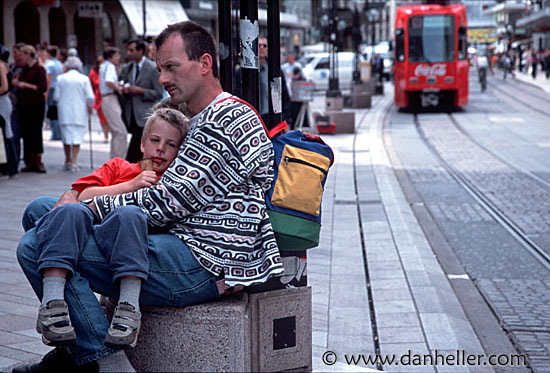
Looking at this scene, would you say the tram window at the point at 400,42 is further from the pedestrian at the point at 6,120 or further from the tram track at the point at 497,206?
the pedestrian at the point at 6,120

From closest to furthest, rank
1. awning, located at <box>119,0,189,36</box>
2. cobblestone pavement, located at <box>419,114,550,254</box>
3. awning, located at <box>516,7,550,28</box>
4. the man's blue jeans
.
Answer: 1. the man's blue jeans
2. cobblestone pavement, located at <box>419,114,550,254</box>
3. awning, located at <box>119,0,189,36</box>
4. awning, located at <box>516,7,550,28</box>

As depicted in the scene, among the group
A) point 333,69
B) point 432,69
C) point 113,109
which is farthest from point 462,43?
point 113,109

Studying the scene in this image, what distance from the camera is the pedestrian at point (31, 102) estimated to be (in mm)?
11555

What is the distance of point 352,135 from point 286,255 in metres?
15.2

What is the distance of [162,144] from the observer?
3.26m

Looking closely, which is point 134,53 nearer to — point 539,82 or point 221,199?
point 221,199

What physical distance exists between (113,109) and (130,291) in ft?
29.6

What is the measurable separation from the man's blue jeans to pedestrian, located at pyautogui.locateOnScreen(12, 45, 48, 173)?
8914mm

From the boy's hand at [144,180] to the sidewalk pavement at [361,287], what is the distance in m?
1.05

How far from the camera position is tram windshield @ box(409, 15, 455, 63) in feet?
81.7

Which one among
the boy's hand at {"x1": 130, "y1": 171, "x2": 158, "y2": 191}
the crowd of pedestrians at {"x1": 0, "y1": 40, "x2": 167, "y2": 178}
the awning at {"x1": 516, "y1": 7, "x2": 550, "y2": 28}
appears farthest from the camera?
the awning at {"x1": 516, "y1": 7, "x2": 550, "y2": 28}

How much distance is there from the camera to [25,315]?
15.7 ft

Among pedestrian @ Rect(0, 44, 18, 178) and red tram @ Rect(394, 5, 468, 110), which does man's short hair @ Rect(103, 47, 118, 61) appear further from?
red tram @ Rect(394, 5, 468, 110)

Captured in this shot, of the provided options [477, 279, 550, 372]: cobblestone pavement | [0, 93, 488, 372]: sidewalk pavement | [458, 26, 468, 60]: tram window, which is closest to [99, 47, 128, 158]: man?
[0, 93, 488, 372]: sidewalk pavement
